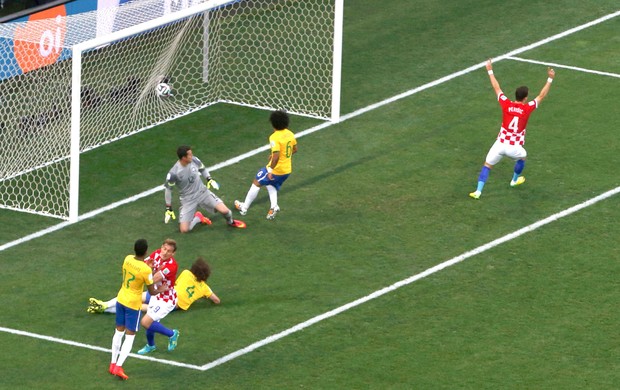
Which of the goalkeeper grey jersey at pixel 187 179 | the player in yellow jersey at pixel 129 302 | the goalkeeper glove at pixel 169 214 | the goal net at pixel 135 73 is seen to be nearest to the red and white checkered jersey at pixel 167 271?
the player in yellow jersey at pixel 129 302

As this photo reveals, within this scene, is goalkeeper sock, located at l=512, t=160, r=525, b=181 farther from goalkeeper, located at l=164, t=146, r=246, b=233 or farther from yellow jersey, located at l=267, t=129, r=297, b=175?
goalkeeper, located at l=164, t=146, r=246, b=233

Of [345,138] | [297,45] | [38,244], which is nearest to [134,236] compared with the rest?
[38,244]

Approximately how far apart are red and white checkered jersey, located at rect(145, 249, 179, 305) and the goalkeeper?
7.53ft

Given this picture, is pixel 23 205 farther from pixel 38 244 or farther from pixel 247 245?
pixel 247 245

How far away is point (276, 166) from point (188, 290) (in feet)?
10.1

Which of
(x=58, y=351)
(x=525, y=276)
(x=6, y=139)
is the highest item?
(x=6, y=139)

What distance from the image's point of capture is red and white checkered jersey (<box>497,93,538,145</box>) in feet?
72.6

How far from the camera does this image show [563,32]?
2905 centimetres

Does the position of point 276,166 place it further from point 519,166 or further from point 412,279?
point 519,166

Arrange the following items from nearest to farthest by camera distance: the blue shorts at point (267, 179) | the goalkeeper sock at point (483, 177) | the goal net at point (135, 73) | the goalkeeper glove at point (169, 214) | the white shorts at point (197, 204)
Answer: the white shorts at point (197, 204), the goalkeeper glove at point (169, 214), the blue shorts at point (267, 179), the goalkeeper sock at point (483, 177), the goal net at point (135, 73)

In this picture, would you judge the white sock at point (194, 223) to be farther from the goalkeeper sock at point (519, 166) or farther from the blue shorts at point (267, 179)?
the goalkeeper sock at point (519, 166)

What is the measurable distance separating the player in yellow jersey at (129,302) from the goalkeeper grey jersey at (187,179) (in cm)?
367

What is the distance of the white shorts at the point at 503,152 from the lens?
22.4m

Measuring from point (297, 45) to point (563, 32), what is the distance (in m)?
5.14
